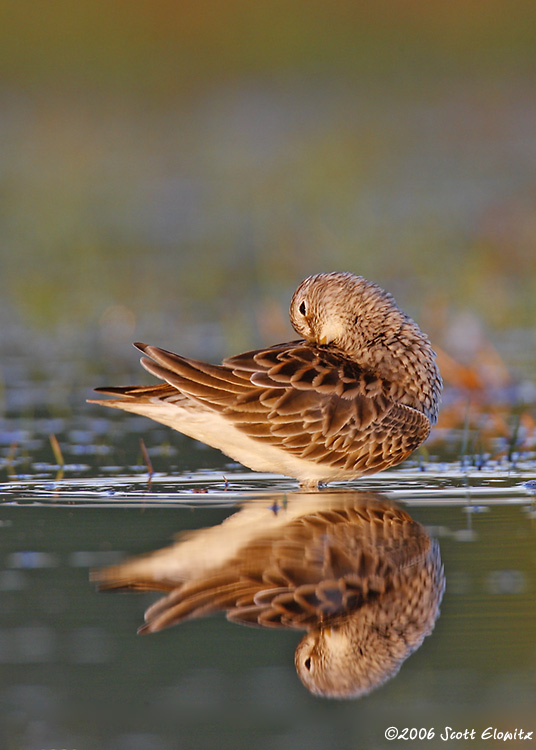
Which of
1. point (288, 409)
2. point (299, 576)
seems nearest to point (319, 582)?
point (299, 576)

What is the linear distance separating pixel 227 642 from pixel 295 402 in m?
2.96

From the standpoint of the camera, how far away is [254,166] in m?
26.6

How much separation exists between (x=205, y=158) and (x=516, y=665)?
2284 centimetres

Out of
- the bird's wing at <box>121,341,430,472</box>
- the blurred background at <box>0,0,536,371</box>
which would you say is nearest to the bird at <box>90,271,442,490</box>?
the bird's wing at <box>121,341,430,472</box>

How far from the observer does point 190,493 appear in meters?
7.82

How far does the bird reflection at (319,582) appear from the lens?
515 centimetres

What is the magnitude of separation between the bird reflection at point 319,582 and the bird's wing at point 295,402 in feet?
2.83

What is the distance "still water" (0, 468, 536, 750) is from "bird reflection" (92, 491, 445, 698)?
0.09ft

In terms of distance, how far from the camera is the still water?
4.61 m

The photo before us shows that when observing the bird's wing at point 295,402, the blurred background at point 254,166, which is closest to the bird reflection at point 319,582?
the bird's wing at point 295,402

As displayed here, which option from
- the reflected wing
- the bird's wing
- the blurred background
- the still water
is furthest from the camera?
the blurred background

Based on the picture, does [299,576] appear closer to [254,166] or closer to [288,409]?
[288,409]

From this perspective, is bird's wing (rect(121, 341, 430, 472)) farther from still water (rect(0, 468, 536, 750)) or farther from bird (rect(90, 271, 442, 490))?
still water (rect(0, 468, 536, 750))

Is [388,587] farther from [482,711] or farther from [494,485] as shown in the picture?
[494,485]
